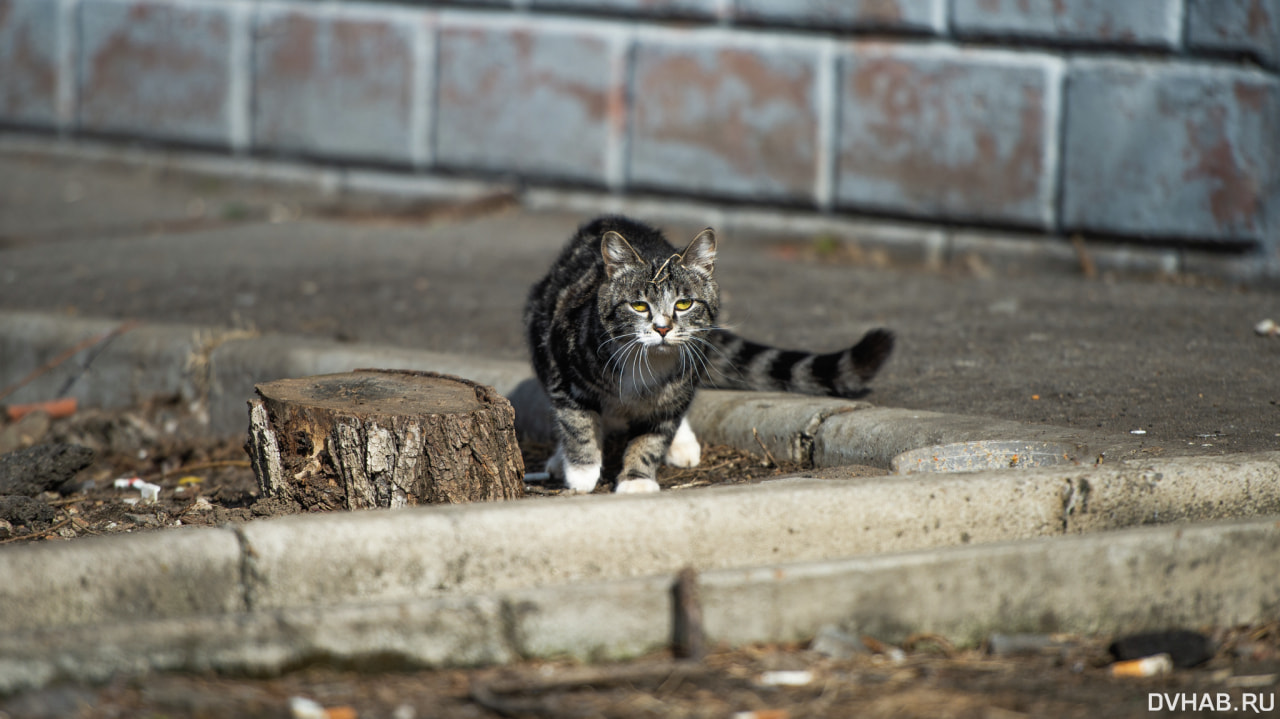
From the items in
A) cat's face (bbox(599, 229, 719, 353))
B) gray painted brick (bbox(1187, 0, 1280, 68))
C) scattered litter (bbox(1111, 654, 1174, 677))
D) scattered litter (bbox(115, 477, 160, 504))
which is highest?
Answer: gray painted brick (bbox(1187, 0, 1280, 68))

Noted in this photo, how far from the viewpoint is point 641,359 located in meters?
3.63

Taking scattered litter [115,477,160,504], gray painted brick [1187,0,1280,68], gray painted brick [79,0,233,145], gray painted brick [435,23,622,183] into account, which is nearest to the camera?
scattered litter [115,477,160,504]

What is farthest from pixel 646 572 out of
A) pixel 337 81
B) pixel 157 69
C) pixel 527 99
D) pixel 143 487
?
pixel 157 69

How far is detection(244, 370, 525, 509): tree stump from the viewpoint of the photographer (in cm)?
305

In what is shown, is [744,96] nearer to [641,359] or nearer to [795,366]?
[795,366]

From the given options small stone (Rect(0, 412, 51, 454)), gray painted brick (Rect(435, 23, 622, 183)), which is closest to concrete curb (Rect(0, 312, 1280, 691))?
small stone (Rect(0, 412, 51, 454))

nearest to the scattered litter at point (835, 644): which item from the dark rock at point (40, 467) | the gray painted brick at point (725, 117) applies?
the dark rock at point (40, 467)

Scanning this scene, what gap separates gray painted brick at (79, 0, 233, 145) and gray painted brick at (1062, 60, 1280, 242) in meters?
5.71

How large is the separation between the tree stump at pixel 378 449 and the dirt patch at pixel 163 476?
0.12 metres

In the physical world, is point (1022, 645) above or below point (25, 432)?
above

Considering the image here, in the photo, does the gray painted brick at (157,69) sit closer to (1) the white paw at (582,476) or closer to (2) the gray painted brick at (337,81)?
(2) the gray painted brick at (337,81)

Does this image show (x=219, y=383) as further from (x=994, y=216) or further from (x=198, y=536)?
(x=994, y=216)

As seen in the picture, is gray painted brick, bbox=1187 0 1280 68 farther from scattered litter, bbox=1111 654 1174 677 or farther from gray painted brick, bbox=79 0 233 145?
gray painted brick, bbox=79 0 233 145

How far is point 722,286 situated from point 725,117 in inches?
58.3
